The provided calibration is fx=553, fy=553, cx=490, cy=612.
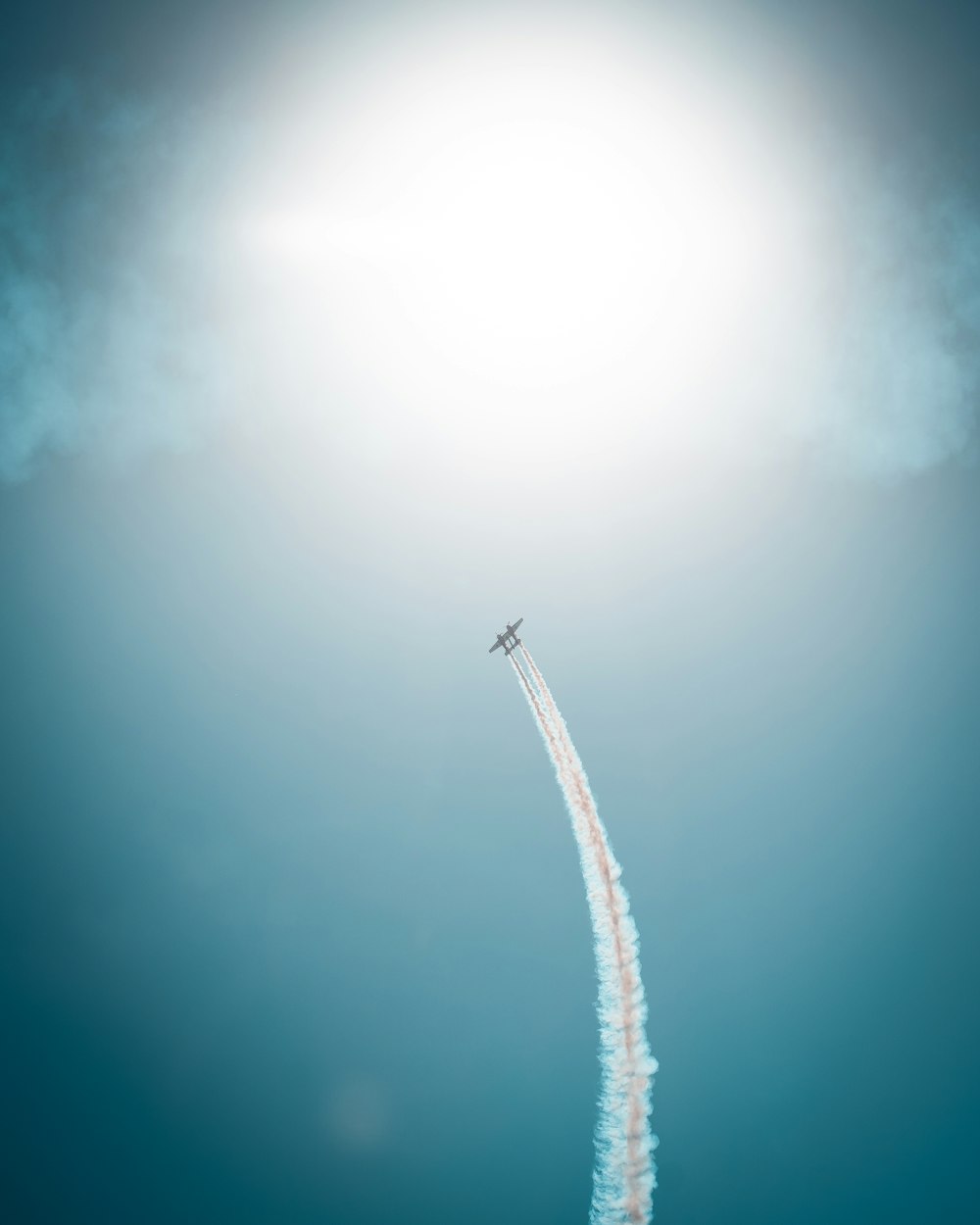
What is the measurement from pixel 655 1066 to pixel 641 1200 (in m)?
5.87

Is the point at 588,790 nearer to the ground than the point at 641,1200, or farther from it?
farther from it

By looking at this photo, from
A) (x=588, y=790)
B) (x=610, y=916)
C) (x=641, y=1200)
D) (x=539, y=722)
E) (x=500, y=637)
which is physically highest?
(x=500, y=637)

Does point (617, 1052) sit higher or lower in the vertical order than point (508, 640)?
lower

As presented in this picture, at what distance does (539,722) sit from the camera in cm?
4478

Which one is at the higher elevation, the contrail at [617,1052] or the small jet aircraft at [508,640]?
the small jet aircraft at [508,640]

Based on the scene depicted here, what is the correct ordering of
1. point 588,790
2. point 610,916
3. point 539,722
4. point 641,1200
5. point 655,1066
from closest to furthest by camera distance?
1. point 641,1200
2. point 655,1066
3. point 610,916
4. point 588,790
5. point 539,722

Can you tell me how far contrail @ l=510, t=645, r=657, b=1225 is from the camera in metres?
29.2

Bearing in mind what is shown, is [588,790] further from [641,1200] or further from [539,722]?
[641,1200]

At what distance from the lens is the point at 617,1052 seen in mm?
31172

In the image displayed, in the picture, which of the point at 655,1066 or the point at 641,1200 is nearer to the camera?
the point at 641,1200

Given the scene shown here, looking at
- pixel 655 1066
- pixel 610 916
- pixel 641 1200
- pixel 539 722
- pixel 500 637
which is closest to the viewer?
pixel 641 1200

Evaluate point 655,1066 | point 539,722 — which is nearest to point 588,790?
point 539,722

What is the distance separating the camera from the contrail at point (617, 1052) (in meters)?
29.2

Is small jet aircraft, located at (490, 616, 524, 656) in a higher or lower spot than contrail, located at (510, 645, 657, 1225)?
higher
